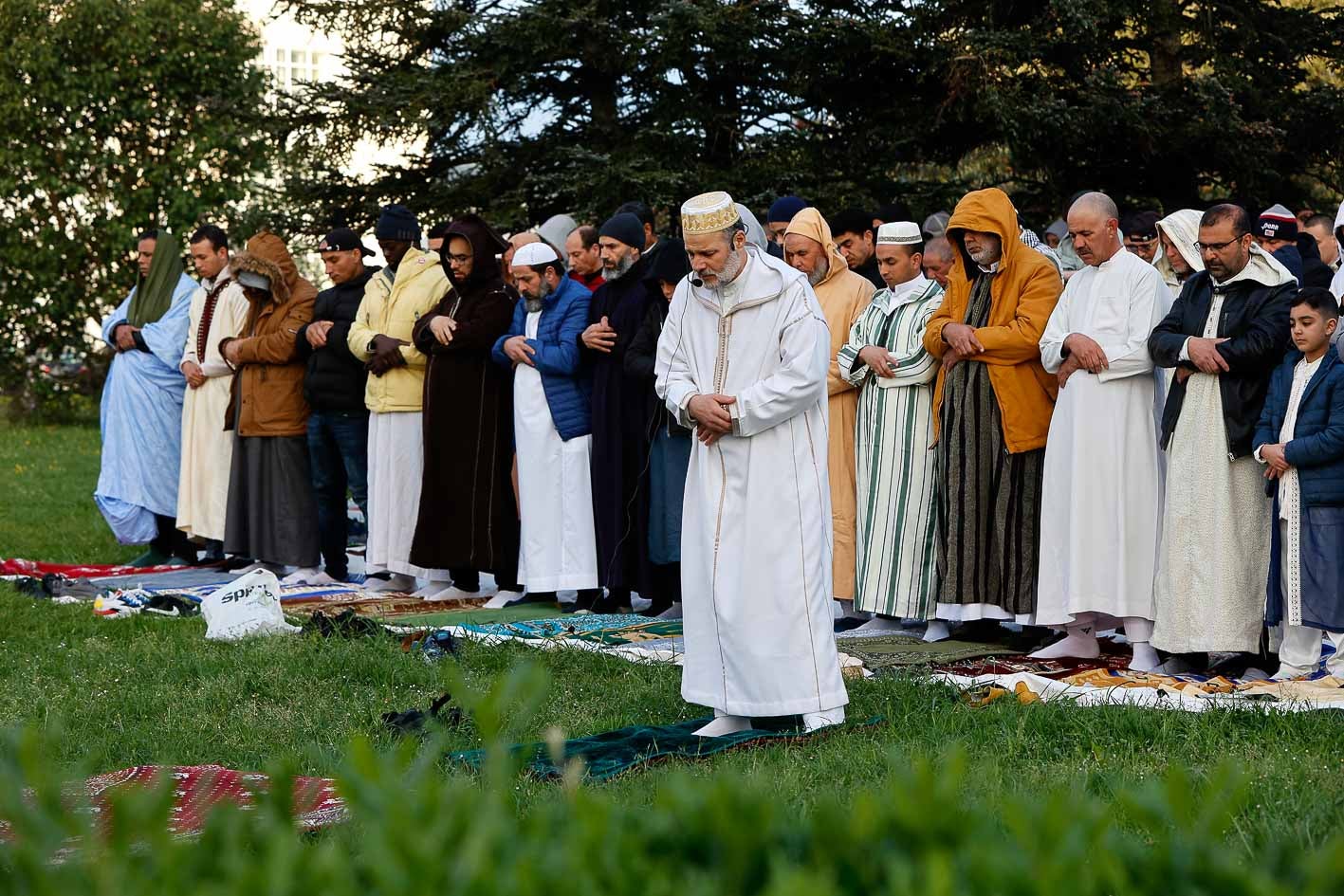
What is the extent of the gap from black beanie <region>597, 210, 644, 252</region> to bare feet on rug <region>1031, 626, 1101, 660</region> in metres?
3.44

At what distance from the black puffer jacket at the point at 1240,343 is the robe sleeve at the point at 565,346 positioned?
358 cm

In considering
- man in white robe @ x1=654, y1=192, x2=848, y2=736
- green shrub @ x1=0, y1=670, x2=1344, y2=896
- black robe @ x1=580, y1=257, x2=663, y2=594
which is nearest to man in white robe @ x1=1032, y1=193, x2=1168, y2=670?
man in white robe @ x1=654, y1=192, x2=848, y2=736

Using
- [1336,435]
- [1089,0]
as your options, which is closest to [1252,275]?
[1336,435]

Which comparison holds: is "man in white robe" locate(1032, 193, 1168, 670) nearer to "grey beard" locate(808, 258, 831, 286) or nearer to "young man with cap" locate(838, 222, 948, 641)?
"young man with cap" locate(838, 222, 948, 641)

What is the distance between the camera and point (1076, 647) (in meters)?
7.59

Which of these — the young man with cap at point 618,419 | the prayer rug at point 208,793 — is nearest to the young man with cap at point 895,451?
the young man with cap at point 618,419

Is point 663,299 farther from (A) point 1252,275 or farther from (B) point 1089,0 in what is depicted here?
(B) point 1089,0

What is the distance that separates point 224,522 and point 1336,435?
25.6 feet

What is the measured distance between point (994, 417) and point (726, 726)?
2.70 meters

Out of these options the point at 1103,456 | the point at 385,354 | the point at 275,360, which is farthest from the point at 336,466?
the point at 1103,456

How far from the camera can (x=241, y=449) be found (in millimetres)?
11180

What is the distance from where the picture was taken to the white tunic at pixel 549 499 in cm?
948

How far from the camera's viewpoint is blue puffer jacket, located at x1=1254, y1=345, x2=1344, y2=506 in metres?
6.36

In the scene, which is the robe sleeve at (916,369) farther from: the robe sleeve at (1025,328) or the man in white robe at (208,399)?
the man in white robe at (208,399)
